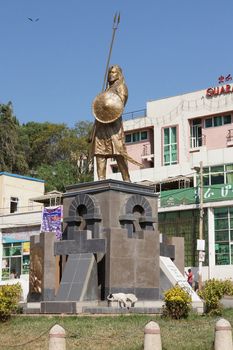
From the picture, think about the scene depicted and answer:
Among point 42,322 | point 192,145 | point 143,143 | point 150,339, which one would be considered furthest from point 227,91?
point 150,339

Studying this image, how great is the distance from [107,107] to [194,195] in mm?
19794

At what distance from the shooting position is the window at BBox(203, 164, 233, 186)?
4188 cm

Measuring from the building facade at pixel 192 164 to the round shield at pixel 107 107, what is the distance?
1619 cm

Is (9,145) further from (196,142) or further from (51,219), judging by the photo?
(196,142)

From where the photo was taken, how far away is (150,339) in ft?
33.8

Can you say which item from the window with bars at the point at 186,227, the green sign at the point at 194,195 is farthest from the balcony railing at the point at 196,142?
the window with bars at the point at 186,227

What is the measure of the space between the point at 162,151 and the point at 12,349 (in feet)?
122

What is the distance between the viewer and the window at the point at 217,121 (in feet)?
150

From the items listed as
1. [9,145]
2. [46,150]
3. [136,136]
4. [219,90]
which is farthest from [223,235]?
[46,150]

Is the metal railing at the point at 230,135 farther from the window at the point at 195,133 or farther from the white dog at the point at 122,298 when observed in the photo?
the white dog at the point at 122,298

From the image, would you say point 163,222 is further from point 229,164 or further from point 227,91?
point 227,91

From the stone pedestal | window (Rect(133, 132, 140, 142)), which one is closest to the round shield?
the stone pedestal

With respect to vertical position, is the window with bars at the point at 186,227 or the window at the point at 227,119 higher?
the window at the point at 227,119

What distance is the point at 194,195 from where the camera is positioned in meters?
39.7
